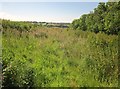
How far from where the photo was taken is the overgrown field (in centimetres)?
588

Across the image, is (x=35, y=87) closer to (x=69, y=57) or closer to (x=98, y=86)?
(x=98, y=86)

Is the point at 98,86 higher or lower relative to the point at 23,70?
lower

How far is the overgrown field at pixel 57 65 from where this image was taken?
5.88 metres

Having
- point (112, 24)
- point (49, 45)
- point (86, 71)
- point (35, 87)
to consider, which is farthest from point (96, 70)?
point (112, 24)

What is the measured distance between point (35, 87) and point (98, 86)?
1832 mm

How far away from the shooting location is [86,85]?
6676 millimetres

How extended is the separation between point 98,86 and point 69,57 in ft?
8.78

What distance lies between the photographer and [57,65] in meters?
8.26

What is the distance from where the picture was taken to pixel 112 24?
67.2ft

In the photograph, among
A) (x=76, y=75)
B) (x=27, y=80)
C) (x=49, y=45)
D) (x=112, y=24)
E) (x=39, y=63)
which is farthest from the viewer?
(x=112, y=24)

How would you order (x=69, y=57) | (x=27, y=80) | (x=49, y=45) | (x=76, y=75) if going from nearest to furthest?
(x=27, y=80)
(x=76, y=75)
(x=69, y=57)
(x=49, y=45)

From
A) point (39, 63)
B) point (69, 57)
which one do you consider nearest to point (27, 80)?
point (39, 63)

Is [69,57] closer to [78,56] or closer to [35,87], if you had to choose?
[78,56]

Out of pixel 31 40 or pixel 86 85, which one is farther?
pixel 31 40
